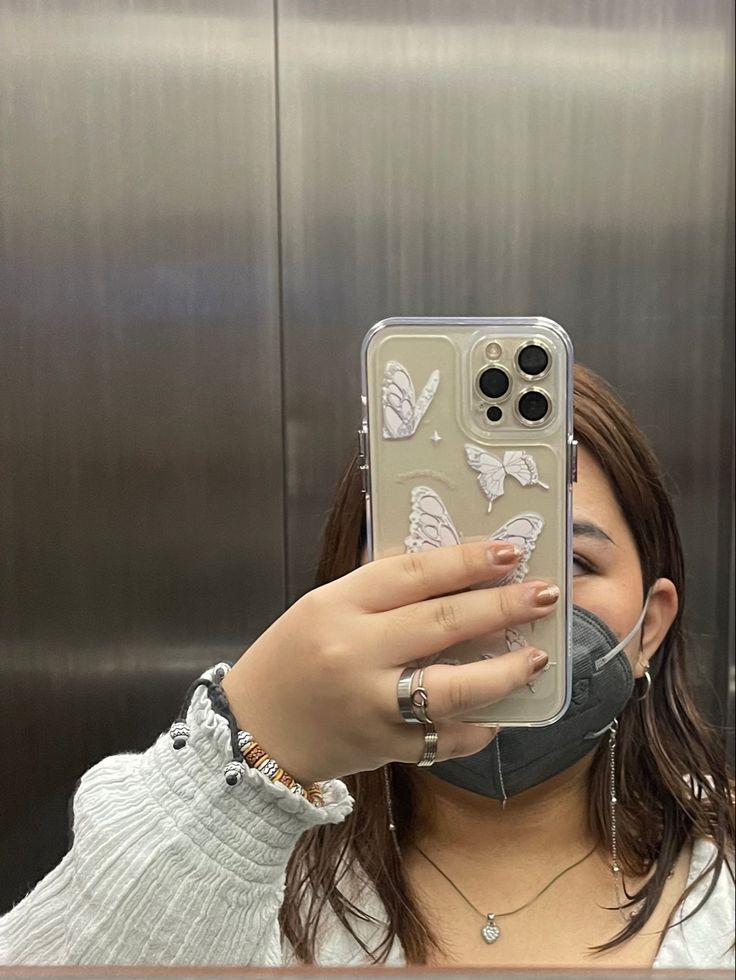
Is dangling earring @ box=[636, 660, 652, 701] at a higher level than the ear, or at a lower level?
lower

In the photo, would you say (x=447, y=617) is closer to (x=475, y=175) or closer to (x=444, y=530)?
(x=444, y=530)

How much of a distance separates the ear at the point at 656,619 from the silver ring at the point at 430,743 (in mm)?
179

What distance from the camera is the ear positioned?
0.53 meters

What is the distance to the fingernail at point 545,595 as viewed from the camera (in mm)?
381

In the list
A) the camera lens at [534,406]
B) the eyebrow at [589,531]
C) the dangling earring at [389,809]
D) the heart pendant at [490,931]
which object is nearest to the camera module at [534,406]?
the camera lens at [534,406]

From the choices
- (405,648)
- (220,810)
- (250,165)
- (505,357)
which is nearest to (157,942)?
(220,810)

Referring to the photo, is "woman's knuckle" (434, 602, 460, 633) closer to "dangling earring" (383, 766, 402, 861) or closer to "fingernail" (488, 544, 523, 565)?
"fingernail" (488, 544, 523, 565)

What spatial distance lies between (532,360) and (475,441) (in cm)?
4

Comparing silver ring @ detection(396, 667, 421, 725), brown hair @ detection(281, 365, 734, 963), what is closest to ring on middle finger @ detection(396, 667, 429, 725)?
silver ring @ detection(396, 667, 421, 725)

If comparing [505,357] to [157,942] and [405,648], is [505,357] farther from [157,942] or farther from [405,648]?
[157,942]

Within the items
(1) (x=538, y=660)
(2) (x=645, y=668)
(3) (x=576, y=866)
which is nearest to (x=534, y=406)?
(1) (x=538, y=660)

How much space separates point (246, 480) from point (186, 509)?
4 centimetres

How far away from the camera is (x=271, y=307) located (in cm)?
56

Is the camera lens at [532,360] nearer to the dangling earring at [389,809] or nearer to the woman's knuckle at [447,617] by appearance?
the woman's knuckle at [447,617]
